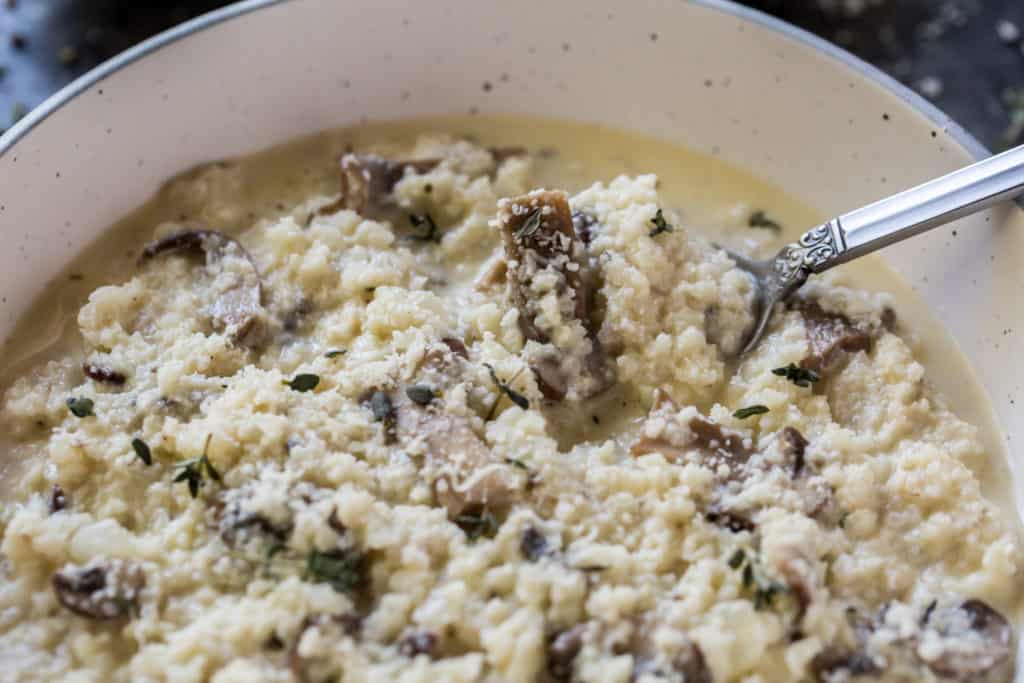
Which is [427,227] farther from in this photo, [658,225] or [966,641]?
[966,641]

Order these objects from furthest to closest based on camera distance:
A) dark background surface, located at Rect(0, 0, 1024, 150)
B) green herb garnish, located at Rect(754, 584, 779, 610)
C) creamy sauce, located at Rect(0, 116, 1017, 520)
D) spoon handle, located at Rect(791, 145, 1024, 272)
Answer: dark background surface, located at Rect(0, 0, 1024, 150)
creamy sauce, located at Rect(0, 116, 1017, 520)
spoon handle, located at Rect(791, 145, 1024, 272)
green herb garnish, located at Rect(754, 584, 779, 610)

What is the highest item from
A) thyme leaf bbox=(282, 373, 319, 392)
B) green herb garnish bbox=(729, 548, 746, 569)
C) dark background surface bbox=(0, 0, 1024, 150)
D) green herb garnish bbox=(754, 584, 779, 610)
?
dark background surface bbox=(0, 0, 1024, 150)

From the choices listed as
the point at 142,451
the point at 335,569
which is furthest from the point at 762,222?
the point at 142,451

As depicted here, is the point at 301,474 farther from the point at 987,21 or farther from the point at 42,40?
the point at 987,21

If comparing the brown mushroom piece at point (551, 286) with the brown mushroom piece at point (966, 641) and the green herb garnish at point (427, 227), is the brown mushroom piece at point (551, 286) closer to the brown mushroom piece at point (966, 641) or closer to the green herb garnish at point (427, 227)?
the green herb garnish at point (427, 227)

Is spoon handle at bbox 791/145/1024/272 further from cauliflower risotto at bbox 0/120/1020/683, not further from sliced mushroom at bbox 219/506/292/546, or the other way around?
sliced mushroom at bbox 219/506/292/546

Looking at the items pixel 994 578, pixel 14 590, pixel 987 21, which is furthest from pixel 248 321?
pixel 987 21

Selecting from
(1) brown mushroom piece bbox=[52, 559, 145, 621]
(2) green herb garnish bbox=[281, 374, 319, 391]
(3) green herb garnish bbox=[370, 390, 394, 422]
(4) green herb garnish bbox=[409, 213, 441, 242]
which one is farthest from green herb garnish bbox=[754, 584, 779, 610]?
(4) green herb garnish bbox=[409, 213, 441, 242]
